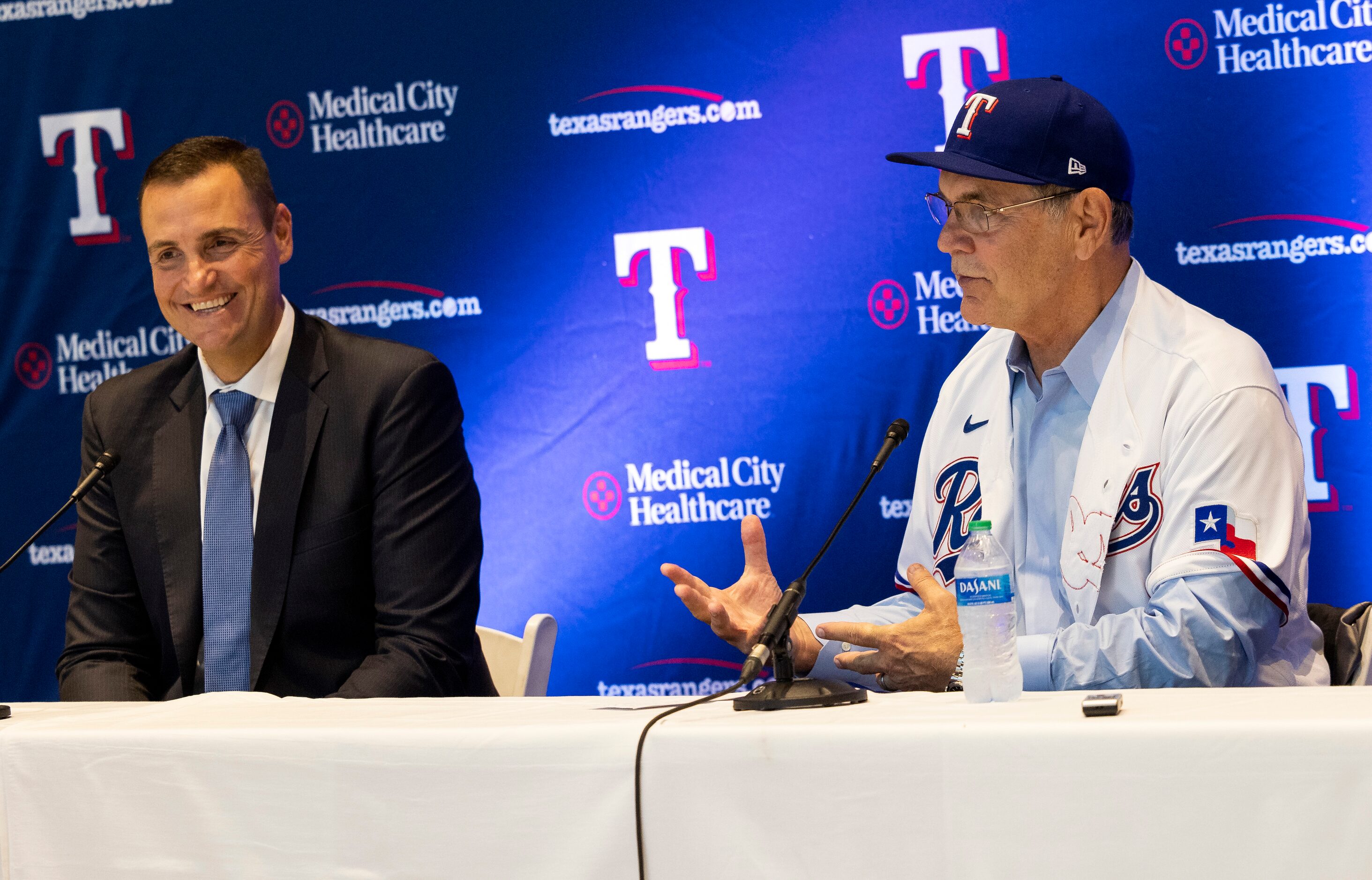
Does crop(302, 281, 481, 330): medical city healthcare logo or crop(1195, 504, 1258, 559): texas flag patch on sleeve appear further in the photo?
crop(302, 281, 481, 330): medical city healthcare logo

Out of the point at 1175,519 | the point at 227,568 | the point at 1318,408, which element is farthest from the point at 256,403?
the point at 1318,408

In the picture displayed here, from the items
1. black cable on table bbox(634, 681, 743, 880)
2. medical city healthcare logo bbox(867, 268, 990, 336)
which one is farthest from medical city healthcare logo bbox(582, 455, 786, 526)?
black cable on table bbox(634, 681, 743, 880)

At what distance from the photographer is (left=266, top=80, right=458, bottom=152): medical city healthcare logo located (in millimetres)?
3766

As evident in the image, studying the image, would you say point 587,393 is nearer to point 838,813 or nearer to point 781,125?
point 781,125

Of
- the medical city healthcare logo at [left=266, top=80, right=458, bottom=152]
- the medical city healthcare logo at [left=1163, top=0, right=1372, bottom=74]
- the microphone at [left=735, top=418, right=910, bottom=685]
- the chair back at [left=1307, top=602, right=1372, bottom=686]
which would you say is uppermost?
the medical city healthcare logo at [left=266, top=80, right=458, bottom=152]

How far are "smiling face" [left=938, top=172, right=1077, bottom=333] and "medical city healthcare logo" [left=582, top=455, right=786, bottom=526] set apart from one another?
134 cm

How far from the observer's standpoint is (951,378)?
101 inches

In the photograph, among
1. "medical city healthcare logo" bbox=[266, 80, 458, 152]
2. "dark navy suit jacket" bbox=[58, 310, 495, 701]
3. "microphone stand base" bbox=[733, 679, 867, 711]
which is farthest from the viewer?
"medical city healthcare logo" bbox=[266, 80, 458, 152]

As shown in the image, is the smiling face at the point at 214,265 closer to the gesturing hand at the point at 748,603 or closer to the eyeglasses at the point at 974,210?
the gesturing hand at the point at 748,603

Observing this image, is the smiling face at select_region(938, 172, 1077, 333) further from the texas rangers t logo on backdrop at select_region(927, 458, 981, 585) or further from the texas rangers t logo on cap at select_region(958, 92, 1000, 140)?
the texas rangers t logo on backdrop at select_region(927, 458, 981, 585)

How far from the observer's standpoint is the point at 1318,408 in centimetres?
326

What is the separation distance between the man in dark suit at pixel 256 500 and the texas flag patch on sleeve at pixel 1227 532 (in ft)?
4.16

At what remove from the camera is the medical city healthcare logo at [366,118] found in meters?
3.77

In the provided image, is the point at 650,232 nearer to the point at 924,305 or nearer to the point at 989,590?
the point at 924,305
